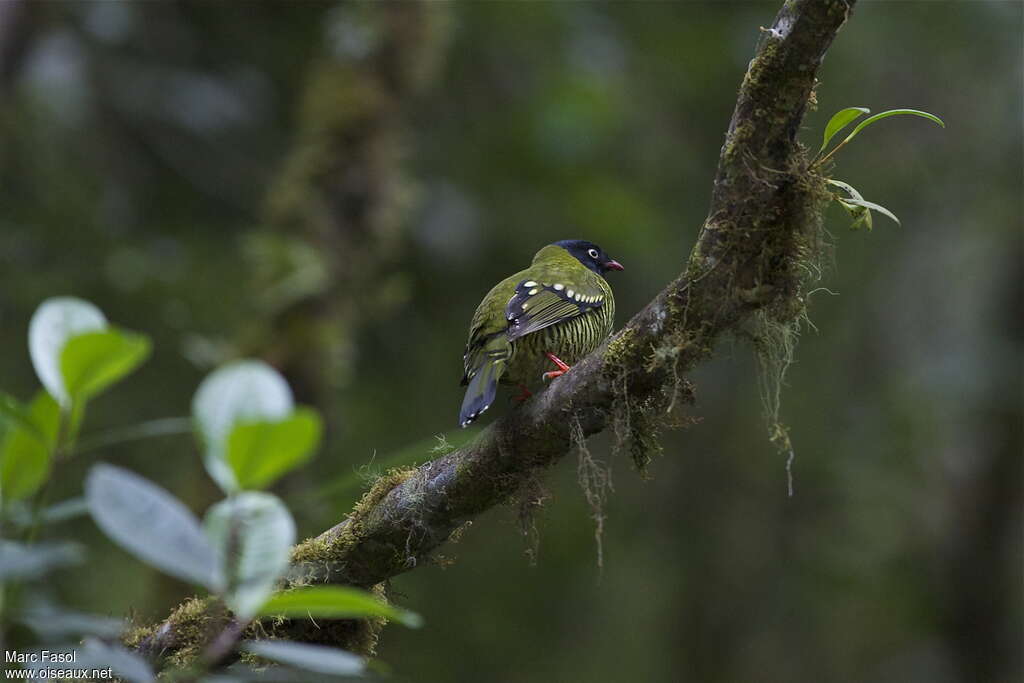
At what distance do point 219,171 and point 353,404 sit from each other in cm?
175

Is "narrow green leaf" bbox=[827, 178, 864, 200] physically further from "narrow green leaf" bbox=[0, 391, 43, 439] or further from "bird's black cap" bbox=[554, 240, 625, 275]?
"bird's black cap" bbox=[554, 240, 625, 275]

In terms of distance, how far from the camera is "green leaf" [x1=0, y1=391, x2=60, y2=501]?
1232 millimetres

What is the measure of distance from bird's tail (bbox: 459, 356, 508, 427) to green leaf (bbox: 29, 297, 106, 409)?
1.68 m

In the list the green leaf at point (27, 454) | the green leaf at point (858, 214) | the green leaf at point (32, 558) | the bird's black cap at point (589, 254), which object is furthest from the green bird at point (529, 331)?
the green leaf at point (32, 558)

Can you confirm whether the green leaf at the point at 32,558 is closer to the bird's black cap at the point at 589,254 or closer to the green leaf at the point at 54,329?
the green leaf at the point at 54,329

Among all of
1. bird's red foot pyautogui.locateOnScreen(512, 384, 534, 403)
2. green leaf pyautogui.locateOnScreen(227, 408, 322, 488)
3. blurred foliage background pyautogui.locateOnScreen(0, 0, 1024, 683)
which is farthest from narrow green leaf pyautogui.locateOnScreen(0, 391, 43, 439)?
blurred foliage background pyautogui.locateOnScreen(0, 0, 1024, 683)

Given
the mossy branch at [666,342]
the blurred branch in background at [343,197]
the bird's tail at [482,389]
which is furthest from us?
the blurred branch in background at [343,197]

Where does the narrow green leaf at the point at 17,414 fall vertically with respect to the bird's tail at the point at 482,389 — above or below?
below

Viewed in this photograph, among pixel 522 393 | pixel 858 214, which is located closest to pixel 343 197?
pixel 522 393

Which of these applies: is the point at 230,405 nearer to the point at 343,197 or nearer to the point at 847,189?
the point at 847,189

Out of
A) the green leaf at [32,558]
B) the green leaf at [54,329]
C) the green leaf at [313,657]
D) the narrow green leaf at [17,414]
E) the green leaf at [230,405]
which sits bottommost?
the green leaf at [313,657]

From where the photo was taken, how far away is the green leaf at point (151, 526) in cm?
107

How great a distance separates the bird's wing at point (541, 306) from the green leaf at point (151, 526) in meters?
2.10

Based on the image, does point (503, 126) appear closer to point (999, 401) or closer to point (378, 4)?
point (378, 4)
